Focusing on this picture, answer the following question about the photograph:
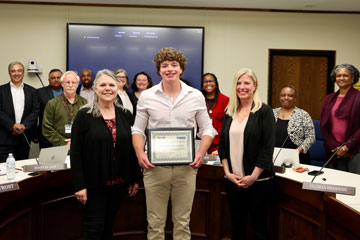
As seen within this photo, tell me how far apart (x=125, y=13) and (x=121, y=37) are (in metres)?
0.41

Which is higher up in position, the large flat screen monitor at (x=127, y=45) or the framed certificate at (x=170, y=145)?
the large flat screen monitor at (x=127, y=45)

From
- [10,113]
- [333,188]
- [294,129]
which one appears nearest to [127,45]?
[10,113]

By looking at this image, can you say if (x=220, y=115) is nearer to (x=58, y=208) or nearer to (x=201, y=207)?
(x=201, y=207)

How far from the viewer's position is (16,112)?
386cm

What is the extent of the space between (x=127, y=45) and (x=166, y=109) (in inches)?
141

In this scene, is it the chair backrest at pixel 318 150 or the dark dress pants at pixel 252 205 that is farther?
the chair backrest at pixel 318 150

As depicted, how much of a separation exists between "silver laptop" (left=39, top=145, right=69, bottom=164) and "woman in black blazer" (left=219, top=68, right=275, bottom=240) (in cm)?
115

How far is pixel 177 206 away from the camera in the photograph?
2117mm

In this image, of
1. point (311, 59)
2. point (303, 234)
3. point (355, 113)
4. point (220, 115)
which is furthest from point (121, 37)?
point (303, 234)

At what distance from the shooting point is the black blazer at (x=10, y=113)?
147 inches

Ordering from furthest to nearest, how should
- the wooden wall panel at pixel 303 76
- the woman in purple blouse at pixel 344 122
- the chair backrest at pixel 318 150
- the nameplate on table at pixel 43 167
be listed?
the wooden wall panel at pixel 303 76 → the chair backrest at pixel 318 150 → the woman in purple blouse at pixel 344 122 → the nameplate on table at pixel 43 167

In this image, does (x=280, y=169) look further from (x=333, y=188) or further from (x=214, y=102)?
(x=214, y=102)

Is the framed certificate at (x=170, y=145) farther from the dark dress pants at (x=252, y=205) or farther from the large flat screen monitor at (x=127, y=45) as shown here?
the large flat screen monitor at (x=127, y=45)

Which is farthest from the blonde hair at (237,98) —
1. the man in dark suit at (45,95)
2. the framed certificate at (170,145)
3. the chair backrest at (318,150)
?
the man in dark suit at (45,95)
